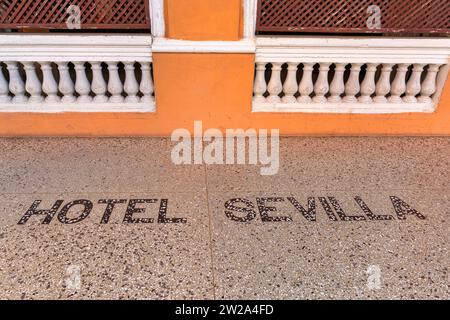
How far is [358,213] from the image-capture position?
2.82 meters

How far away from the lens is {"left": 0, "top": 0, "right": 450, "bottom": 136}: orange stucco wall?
11.3 ft

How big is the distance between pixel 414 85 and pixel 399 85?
0.54ft

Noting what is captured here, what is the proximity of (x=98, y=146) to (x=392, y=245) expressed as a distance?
9.41 feet

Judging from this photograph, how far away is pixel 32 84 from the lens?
12.2 ft

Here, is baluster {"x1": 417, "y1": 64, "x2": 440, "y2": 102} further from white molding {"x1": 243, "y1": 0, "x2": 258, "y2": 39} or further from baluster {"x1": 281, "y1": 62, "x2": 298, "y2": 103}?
white molding {"x1": 243, "y1": 0, "x2": 258, "y2": 39}

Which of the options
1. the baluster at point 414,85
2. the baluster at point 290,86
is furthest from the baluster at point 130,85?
the baluster at point 414,85

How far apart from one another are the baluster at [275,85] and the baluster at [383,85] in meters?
1.07

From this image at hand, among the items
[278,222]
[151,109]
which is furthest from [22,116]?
[278,222]

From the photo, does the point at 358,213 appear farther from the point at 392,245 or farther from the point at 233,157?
the point at 233,157

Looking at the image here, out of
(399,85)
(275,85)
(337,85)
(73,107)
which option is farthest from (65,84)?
(399,85)

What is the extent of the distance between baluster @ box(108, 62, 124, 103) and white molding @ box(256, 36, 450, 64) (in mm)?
1454

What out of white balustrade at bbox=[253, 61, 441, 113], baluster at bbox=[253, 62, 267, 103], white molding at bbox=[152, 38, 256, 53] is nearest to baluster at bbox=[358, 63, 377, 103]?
white balustrade at bbox=[253, 61, 441, 113]

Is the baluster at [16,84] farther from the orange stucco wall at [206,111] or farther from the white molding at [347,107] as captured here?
the white molding at [347,107]

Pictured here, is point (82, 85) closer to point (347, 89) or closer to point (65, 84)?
point (65, 84)
